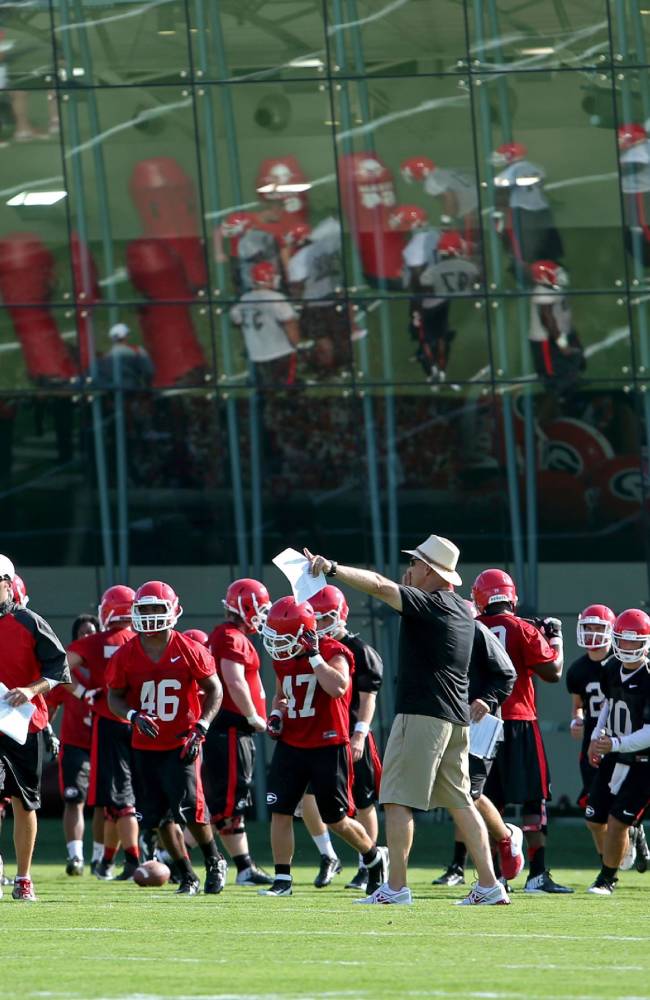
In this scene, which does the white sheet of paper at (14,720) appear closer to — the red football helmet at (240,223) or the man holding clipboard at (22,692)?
the man holding clipboard at (22,692)

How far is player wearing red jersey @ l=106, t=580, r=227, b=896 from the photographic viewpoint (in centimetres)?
1187

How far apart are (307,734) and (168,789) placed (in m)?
0.97

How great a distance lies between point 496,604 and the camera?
13.0 m

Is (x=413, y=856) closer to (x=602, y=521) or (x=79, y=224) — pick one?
(x=602, y=521)

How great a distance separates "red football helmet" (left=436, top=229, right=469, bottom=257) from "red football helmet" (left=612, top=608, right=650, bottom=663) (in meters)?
9.22

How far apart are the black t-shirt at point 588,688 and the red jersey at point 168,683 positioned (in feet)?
10.1

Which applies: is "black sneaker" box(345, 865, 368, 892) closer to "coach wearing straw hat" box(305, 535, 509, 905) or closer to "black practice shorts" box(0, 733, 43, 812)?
"coach wearing straw hat" box(305, 535, 509, 905)

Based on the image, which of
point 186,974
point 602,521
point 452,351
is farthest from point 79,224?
point 186,974

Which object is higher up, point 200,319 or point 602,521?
point 200,319

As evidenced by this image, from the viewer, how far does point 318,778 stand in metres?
12.3

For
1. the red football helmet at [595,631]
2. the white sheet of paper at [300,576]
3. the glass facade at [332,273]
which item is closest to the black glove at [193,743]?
the white sheet of paper at [300,576]

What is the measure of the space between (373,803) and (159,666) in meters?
2.17

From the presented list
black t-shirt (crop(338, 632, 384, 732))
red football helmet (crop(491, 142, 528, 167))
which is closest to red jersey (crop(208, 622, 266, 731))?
black t-shirt (crop(338, 632, 384, 732))

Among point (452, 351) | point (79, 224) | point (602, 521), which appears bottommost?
point (602, 521)
